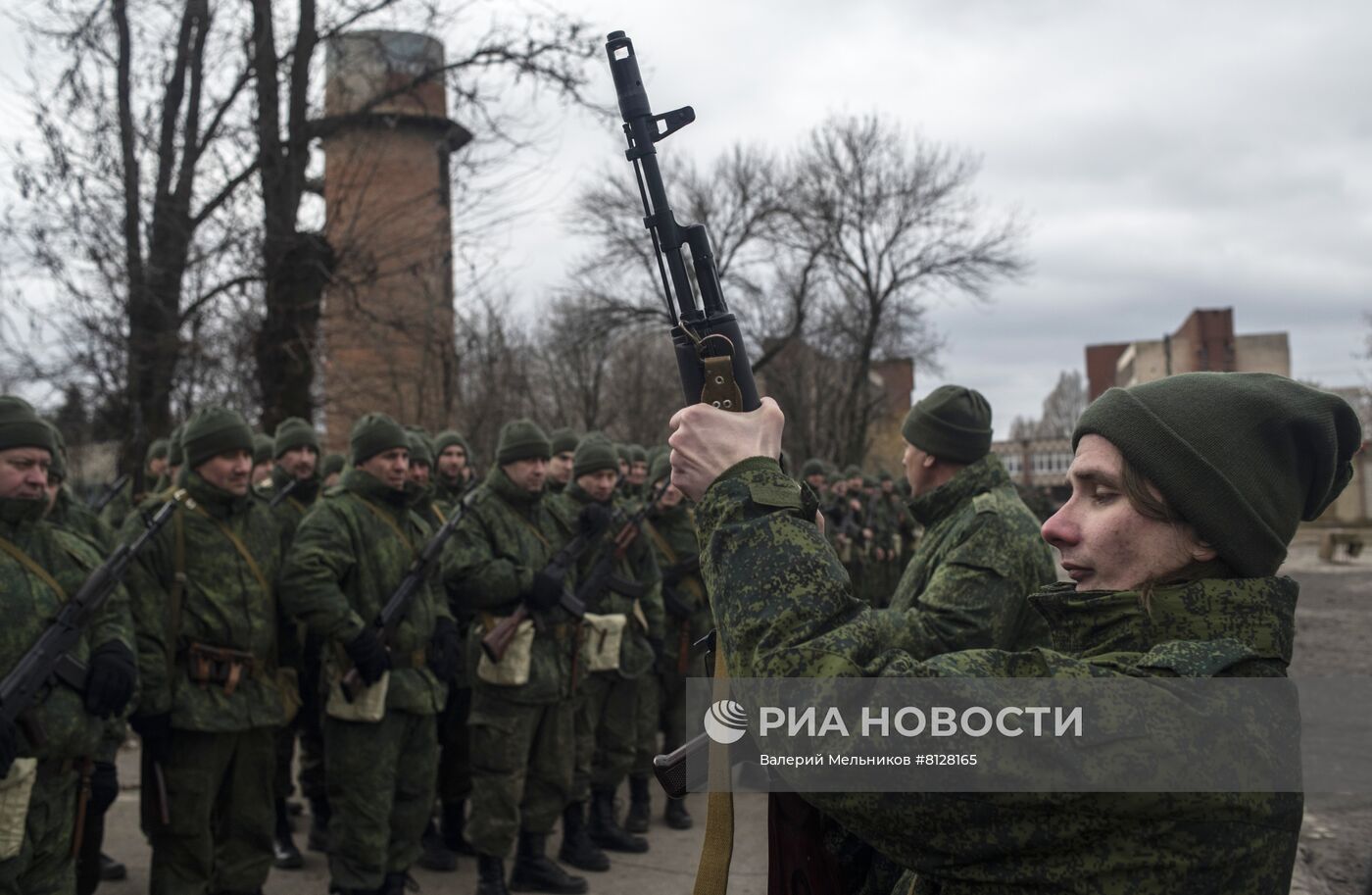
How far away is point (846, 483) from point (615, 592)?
943cm

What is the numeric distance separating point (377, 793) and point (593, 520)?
1.96 metres

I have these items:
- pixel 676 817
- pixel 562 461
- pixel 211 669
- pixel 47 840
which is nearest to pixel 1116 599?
pixel 47 840

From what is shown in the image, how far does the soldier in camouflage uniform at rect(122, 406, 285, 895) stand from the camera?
195 inches

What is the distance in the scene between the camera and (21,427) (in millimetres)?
4312

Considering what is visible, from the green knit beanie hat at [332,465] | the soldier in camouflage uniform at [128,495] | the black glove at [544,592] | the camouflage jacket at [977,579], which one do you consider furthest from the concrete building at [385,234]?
the camouflage jacket at [977,579]

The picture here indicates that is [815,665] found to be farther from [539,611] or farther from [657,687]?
[657,687]

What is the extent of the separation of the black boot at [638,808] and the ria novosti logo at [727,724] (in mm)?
5847

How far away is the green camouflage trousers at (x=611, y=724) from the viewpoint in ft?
23.1

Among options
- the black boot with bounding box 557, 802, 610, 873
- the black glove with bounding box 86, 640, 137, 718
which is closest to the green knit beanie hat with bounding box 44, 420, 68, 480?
the black glove with bounding box 86, 640, 137, 718

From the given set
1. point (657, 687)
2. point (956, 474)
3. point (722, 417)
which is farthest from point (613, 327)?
point (722, 417)

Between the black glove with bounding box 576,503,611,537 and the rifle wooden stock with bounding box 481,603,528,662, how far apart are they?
31.6 inches

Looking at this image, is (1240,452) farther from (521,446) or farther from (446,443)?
(446,443)

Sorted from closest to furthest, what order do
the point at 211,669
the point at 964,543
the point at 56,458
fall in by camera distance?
the point at 964,543, the point at 56,458, the point at 211,669

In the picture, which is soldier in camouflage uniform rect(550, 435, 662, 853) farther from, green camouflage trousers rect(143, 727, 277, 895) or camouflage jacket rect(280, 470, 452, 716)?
green camouflage trousers rect(143, 727, 277, 895)
